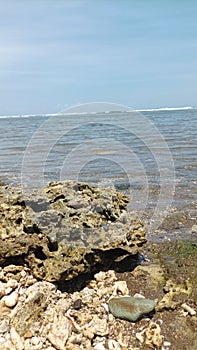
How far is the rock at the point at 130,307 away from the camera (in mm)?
3906

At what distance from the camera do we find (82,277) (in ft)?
14.9

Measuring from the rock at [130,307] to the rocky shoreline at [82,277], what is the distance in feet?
0.21

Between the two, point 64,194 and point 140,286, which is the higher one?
point 64,194

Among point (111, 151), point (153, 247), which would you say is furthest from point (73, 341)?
point (111, 151)

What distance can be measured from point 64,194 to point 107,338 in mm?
2191

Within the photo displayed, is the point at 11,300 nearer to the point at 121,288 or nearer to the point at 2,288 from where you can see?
the point at 2,288

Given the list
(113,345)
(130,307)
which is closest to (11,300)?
(113,345)

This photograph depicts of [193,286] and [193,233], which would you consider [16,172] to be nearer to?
[193,233]

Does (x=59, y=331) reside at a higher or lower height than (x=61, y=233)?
lower

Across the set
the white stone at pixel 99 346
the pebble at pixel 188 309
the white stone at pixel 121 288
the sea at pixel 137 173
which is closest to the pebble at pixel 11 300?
the white stone at pixel 99 346

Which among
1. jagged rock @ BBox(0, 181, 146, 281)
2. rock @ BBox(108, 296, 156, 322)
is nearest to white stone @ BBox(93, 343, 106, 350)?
rock @ BBox(108, 296, 156, 322)

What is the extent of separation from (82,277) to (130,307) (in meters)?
0.81

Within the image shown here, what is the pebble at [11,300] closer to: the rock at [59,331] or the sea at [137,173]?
the rock at [59,331]

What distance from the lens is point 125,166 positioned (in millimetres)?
13312
